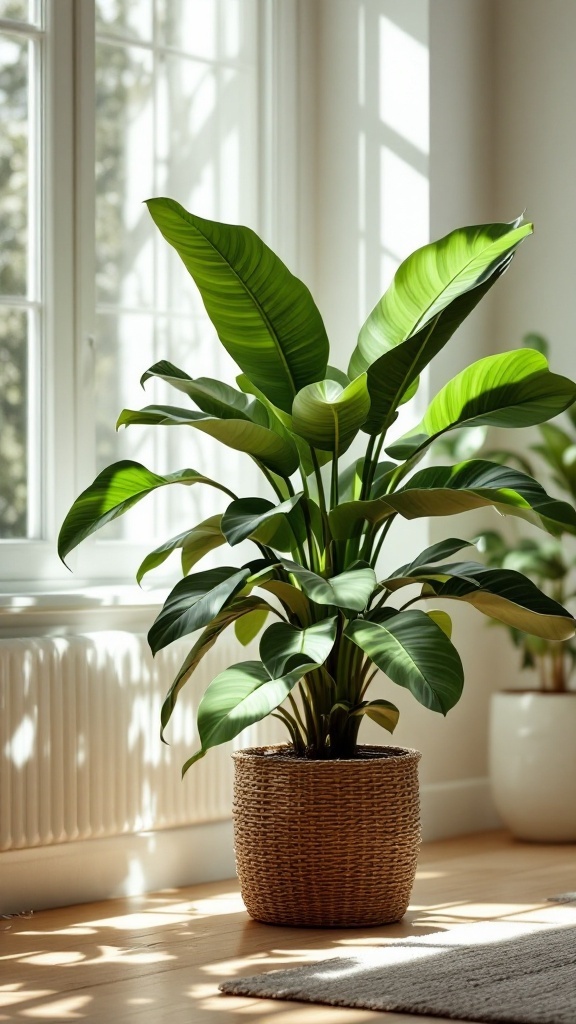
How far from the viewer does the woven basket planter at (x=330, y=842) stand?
2.97 m

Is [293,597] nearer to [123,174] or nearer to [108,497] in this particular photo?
[108,497]

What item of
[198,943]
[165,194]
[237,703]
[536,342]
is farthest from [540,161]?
[198,943]

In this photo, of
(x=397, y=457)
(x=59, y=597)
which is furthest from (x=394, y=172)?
(x=59, y=597)

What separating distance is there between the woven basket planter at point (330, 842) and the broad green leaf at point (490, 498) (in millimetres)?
530

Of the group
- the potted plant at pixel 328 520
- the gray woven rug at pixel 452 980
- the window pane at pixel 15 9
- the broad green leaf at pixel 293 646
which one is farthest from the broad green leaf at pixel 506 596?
the window pane at pixel 15 9

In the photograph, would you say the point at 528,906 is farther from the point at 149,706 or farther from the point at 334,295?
the point at 334,295

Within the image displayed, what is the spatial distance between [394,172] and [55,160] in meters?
1.03

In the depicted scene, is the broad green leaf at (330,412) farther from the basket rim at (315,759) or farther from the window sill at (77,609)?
the window sill at (77,609)

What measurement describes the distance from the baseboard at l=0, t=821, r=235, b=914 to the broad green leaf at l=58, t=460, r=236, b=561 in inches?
31.1

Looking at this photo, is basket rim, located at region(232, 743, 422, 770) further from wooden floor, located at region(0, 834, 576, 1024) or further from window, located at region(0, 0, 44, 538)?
window, located at region(0, 0, 44, 538)

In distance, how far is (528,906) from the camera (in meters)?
3.17

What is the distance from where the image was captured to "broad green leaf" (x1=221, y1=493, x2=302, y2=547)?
8.98 feet

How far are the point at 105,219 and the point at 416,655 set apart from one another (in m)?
1.57

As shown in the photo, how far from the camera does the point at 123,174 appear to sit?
148 inches
